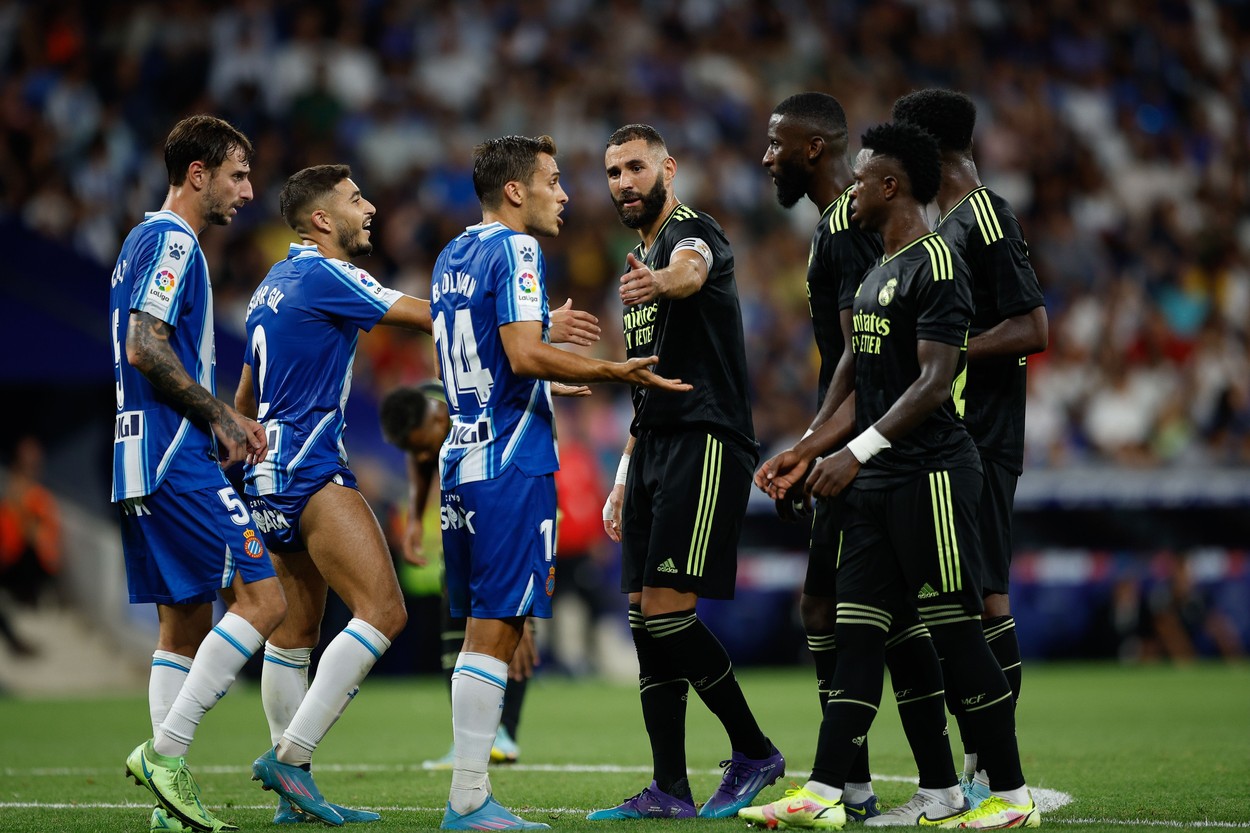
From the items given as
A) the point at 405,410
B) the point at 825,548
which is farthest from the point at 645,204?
the point at 405,410

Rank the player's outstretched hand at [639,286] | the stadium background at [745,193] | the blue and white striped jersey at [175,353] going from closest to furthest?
1. the player's outstretched hand at [639,286]
2. the blue and white striped jersey at [175,353]
3. the stadium background at [745,193]

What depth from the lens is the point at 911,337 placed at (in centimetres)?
580

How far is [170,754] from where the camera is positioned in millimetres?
5891

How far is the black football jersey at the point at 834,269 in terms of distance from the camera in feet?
20.7

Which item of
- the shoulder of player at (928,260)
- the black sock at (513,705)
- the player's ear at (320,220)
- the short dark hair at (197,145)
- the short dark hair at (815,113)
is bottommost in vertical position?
the black sock at (513,705)

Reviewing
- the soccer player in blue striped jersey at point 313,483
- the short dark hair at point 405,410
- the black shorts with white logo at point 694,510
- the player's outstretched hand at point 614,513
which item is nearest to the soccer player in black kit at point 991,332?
the black shorts with white logo at point 694,510

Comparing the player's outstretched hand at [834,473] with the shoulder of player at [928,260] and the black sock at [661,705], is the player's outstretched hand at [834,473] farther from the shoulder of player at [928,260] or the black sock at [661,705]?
the black sock at [661,705]

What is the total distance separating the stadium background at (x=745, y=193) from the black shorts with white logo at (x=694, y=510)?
8986mm

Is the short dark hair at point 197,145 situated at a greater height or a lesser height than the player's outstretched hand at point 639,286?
greater

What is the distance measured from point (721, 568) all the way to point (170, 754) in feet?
7.54

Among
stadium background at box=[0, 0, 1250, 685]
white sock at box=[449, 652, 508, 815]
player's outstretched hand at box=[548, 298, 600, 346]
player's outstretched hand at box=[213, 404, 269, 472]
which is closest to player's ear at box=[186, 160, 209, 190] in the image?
player's outstretched hand at box=[213, 404, 269, 472]

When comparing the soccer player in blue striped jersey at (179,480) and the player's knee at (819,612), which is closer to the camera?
the soccer player in blue striped jersey at (179,480)

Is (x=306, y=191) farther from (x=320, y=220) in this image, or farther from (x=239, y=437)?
(x=239, y=437)

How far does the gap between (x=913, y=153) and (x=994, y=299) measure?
3.28 ft
